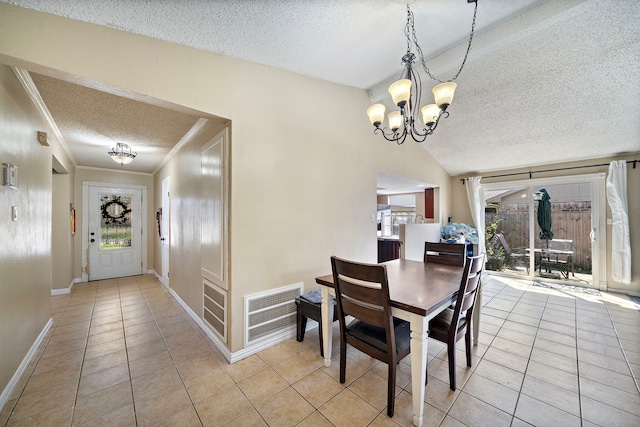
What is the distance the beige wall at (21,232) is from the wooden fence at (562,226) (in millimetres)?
7107

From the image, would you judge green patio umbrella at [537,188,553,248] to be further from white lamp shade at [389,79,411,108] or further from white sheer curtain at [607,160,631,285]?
white lamp shade at [389,79,411,108]

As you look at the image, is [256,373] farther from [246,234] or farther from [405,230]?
[405,230]

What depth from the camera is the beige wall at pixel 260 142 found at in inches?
55.1

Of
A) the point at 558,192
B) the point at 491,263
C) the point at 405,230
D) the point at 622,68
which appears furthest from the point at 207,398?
the point at 558,192

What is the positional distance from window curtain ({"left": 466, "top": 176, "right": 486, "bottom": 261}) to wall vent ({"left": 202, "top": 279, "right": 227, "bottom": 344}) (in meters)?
5.26

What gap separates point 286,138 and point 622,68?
3.52 metres

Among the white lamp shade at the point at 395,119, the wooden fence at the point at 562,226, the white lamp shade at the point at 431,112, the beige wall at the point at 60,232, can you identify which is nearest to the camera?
the white lamp shade at the point at 431,112

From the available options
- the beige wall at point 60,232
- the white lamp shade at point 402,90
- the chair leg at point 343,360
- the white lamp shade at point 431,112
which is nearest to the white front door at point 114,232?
the beige wall at point 60,232

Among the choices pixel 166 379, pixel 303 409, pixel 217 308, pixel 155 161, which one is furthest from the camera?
pixel 155 161

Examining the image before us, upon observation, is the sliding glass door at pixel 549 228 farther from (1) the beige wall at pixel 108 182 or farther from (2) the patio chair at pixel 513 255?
(1) the beige wall at pixel 108 182

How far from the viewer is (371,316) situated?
1.46 m

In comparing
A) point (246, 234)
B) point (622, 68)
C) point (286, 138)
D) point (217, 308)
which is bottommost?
point (217, 308)

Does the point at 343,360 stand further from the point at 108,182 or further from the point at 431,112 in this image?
the point at 108,182

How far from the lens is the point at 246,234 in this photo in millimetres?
2090
